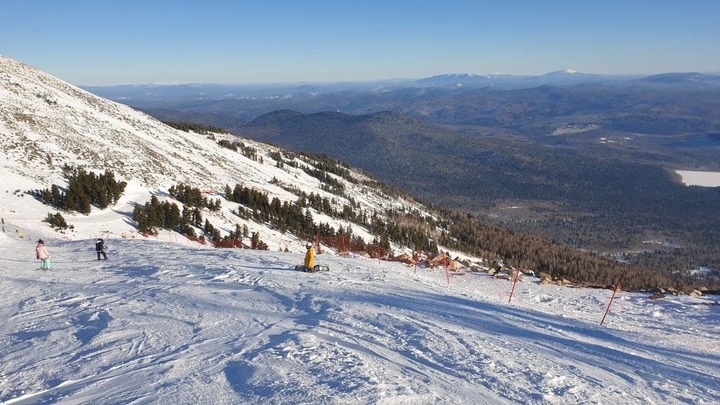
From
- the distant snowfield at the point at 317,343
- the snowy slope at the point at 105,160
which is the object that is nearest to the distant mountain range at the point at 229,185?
the snowy slope at the point at 105,160

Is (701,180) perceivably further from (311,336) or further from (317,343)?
(317,343)

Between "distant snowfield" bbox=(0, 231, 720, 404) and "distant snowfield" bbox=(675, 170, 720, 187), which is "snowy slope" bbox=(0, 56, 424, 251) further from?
"distant snowfield" bbox=(675, 170, 720, 187)

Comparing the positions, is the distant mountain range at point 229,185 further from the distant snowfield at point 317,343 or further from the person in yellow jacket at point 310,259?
the distant snowfield at point 317,343

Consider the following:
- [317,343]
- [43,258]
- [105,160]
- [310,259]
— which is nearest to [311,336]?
[317,343]

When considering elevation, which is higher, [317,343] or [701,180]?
[317,343]

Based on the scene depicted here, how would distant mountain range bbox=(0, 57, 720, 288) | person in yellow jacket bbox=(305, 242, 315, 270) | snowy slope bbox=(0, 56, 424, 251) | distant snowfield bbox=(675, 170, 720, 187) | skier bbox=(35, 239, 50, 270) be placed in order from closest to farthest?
skier bbox=(35, 239, 50, 270), person in yellow jacket bbox=(305, 242, 315, 270), snowy slope bbox=(0, 56, 424, 251), distant mountain range bbox=(0, 57, 720, 288), distant snowfield bbox=(675, 170, 720, 187)

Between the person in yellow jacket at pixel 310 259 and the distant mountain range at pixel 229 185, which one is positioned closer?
the person in yellow jacket at pixel 310 259

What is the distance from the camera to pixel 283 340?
10250mm

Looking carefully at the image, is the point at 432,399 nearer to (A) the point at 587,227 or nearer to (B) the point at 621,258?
(B) the point at 621,258

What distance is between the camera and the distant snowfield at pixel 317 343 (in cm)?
823

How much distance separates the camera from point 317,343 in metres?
10.0

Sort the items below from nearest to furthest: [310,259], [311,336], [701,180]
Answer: [311,336], [310,259], [701,180]

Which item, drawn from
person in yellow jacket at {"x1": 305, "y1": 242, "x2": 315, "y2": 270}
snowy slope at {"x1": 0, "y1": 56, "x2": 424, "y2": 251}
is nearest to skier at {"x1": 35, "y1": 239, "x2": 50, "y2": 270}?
snowy slope at {"x1": 0, "y1": 56, "x2": 424, "y2": 251}

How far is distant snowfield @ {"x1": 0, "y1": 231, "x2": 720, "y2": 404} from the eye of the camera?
823cm
